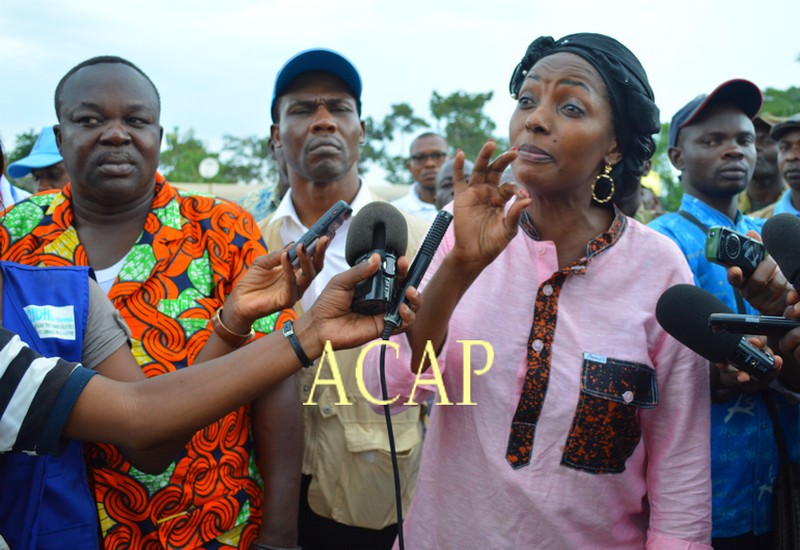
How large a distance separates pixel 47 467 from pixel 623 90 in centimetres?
202

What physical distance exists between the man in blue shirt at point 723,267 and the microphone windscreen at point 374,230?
1.38 metres

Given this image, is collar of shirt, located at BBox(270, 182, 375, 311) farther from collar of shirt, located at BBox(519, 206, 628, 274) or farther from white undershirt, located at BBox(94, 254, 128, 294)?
collar of shirt, located at BBox(519, 206, 628, 274)

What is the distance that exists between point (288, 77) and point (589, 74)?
1674 mm

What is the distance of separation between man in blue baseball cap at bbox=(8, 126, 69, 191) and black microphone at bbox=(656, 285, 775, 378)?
17.2 ft

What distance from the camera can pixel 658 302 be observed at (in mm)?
1966

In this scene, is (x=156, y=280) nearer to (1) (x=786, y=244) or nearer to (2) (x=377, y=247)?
(2) (x=377, y=247)

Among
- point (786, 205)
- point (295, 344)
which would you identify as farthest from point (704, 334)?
point (786, 205)

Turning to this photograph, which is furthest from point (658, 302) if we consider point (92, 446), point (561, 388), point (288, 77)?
point (288, 77)

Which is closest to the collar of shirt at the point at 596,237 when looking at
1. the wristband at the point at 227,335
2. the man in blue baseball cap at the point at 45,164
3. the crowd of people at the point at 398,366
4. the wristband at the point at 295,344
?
the crowd of people at the point at 398,366

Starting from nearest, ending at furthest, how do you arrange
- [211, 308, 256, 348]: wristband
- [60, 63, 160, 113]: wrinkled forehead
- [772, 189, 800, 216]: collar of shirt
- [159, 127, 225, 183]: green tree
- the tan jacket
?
[211, 308, 256, 348]: wristband < [60, 63, 160, 113]: wrinkled forehead < the tan jacket < [772, 189, 800, 216]: collar of shirt < [159, 127, 225, 183]: green tree

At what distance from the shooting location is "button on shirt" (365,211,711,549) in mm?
2008

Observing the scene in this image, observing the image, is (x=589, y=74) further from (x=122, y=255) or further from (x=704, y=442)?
(x=122, y=255)

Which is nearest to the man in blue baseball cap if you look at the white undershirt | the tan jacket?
the white undershirt

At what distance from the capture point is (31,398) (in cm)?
168
